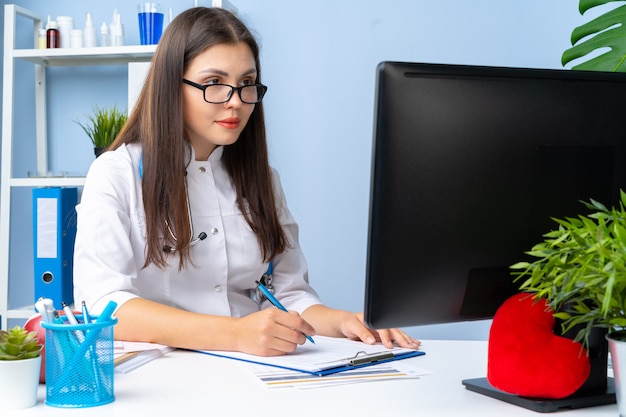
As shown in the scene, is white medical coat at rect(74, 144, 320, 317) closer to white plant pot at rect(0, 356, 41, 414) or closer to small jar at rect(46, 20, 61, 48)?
white plant pot at rect(0, 356, 41, 414)

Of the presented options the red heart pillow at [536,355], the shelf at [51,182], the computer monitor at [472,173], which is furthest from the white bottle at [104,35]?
the red heart pillow at [536,355]

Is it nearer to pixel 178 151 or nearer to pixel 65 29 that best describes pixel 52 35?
pixel 65 29

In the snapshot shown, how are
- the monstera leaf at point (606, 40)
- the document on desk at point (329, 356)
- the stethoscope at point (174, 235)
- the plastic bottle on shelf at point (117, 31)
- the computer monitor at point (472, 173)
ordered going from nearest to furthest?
the computer monitor at point (472, 173) < the document on desk at point (329, 356) < the stethoscope at point (174, 235) < the monstera leaf at point (606, 40) < the plastic bottle on shelf at point (117, 31)

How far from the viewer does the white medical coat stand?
4.95 ft

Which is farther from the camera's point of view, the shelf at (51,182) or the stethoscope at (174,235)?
the shelf at (51,182)

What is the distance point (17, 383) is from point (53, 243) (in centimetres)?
177

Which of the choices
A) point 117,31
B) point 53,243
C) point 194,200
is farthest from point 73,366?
point 117,31

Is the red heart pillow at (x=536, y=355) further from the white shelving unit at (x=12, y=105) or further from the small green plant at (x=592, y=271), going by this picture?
the white shelving unit at (x=12, y=105)

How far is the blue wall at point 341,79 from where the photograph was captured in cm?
276

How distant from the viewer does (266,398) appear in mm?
1026

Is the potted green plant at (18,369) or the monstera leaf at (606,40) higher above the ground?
the monstera leaf at (606,40)

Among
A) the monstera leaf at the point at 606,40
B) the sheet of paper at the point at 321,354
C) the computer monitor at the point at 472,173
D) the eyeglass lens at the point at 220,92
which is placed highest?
the monstera leaf at the point at 606,40

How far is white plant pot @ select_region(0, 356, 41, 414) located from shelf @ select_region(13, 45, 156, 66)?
72.9 inches

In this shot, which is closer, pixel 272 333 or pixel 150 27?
pixel 272 333
